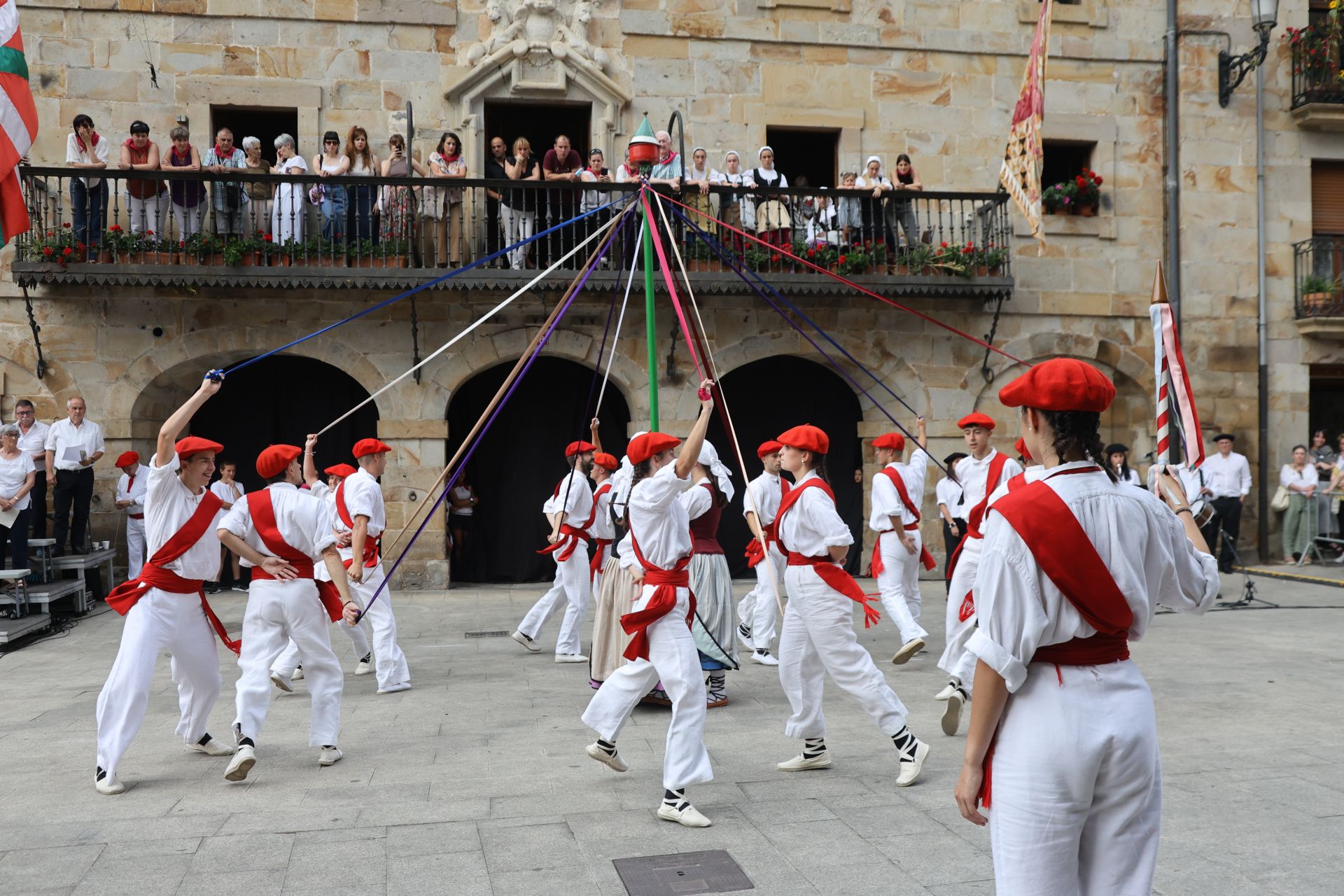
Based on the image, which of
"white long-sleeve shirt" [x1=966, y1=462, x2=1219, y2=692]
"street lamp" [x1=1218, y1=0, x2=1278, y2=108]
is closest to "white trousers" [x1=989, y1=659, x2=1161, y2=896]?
"white long-sleeve shirt" [x1=966, y1=462, x2=1219, y2=692]

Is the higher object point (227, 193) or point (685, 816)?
point (227, 193)

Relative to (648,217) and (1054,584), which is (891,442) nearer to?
(648,217)

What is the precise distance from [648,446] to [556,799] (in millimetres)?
1780

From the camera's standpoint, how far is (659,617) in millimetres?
5234

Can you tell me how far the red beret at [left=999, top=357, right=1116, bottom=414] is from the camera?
270 centimetres

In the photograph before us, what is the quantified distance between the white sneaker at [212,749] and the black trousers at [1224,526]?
12.9 metres

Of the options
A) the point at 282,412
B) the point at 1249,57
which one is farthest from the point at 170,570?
the point at 1249,57

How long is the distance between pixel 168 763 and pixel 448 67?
35.2ft

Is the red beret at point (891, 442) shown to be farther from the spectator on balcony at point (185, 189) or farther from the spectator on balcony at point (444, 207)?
the spectator on balcony at point (185, 189)

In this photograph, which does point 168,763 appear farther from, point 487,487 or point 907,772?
point 487,487

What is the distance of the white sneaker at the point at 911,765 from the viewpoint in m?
5.33

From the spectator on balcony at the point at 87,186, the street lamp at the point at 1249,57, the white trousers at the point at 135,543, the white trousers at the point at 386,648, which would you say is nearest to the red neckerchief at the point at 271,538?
the white trousers at the point at 386,648

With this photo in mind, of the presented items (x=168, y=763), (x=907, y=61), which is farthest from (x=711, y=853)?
(x=907, y=61)

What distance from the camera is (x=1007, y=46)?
15.4m
